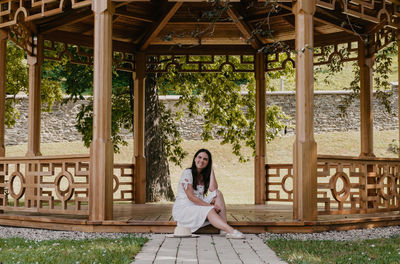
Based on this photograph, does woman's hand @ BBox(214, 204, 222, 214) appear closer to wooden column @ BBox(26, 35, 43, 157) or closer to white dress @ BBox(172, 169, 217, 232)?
white dress @ BBox(172, 169, 217, 232)

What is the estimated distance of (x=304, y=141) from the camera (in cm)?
788

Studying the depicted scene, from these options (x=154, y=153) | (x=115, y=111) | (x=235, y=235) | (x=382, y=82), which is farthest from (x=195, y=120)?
(x=235, y=235)

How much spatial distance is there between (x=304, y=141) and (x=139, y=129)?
524 centimetres

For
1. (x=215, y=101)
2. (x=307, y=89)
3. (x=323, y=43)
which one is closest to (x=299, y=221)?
(x=307, y=89)

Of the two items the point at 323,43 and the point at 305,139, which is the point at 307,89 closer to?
the point at 305,139

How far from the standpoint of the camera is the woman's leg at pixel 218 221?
726 cm

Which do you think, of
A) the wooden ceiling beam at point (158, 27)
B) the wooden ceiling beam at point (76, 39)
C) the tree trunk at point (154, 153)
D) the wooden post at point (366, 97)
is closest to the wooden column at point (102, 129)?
the wooden ceiling beam at point (158, 27)

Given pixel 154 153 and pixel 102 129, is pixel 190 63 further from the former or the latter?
pixel 102 129

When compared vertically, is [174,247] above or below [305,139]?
below

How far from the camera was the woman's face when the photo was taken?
762cm

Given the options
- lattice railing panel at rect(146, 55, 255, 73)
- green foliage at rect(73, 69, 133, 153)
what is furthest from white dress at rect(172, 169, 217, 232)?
green foliage at rect(73, 69, 133, 153)

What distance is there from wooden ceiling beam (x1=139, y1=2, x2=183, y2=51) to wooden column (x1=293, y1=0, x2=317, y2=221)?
3284 millimetres

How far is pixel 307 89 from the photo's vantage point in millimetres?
7930

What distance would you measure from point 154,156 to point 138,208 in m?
3.71
